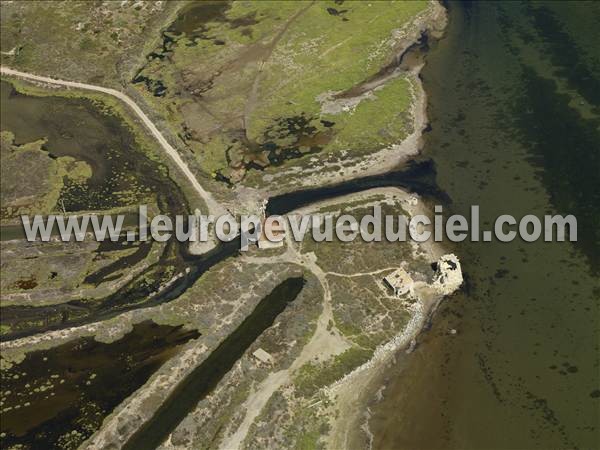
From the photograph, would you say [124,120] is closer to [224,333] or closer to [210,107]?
[210,107]

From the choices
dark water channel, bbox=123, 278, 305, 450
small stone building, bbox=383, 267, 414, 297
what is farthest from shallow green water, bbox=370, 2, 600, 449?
dark water channel, bbox=123, 278, 305, 450

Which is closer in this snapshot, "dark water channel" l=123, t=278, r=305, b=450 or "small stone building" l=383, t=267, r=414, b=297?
"dark water channel" l=123, t=278, r=305, b=450

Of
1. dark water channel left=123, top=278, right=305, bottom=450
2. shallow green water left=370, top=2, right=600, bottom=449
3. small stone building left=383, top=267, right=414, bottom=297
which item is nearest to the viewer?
shallow green water left=370, top=2, right=600, bottom=449

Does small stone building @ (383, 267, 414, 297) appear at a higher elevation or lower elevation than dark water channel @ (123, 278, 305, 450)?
higher

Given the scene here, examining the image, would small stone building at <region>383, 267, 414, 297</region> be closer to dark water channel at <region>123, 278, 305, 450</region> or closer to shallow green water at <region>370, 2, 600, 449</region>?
shallow green water at <region>370, 2, 600, 449</region>

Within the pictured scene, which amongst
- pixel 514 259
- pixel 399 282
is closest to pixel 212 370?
pixel 399 282

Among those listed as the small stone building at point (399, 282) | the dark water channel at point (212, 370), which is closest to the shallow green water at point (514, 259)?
the small stone building at point (399, 282)

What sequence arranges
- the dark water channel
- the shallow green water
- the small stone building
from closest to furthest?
1. the shallow green water
2. the dark water channel
3. the small stone building

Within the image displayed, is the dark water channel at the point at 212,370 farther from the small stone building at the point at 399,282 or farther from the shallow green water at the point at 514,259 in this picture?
the shallow green water at the point at 514,259
